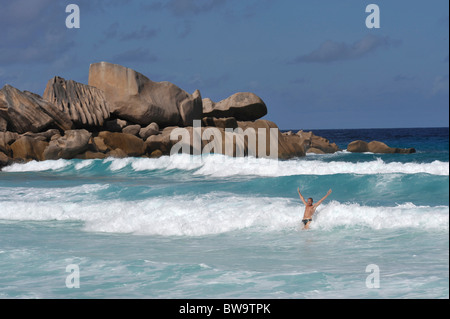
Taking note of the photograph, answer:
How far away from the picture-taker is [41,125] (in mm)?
30328

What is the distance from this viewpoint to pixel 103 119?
32438 mm

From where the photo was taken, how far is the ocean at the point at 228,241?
7.55 m

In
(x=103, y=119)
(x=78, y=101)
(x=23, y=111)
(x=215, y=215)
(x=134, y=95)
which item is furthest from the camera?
(x=134, y=95)

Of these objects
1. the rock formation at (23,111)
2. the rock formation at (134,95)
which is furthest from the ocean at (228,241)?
the rock formation at (134,95)

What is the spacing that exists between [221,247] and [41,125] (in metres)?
22.6

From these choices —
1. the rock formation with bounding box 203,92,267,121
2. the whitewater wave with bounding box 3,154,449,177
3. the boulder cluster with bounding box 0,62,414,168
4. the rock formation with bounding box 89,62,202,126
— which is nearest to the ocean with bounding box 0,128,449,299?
the whitewater wave with bounding box 3,154,449,177

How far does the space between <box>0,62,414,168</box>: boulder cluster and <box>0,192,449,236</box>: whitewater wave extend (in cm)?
1445

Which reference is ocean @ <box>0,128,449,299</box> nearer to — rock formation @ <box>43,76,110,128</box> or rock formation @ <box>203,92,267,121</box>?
rock formation @ <box>43,76,110,128</box>

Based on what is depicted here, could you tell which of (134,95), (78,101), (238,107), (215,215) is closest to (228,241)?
(215,215)

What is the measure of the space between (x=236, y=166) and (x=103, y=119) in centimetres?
1104

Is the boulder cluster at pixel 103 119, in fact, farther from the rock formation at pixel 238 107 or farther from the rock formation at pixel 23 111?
the rock formation at pixel 238 107

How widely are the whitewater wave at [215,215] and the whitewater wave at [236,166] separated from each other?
25.5 feet

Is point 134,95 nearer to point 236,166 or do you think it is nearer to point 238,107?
point 238,107
